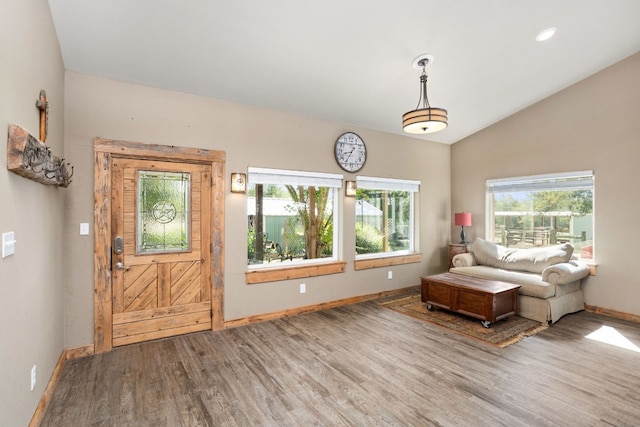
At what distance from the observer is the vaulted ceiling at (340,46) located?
109 inches

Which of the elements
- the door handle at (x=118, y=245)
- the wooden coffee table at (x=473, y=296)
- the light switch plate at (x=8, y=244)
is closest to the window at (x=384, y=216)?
the wooden coffee table at (x=473, y=296)

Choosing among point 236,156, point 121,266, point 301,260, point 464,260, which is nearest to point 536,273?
point 464,260

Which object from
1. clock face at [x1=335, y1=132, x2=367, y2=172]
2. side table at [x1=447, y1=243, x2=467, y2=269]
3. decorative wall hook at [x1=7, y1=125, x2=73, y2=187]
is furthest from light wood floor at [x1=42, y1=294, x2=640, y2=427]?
clock face at [x1=335, y1=132, x2=367, y2=172]

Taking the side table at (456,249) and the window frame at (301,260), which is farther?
the side table at (456,249)

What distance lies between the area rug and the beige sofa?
24 cm

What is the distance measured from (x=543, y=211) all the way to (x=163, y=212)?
547cm

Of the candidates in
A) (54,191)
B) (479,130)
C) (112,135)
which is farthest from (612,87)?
(54,191)

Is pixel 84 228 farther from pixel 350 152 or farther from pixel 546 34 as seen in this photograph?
pixel 546 34

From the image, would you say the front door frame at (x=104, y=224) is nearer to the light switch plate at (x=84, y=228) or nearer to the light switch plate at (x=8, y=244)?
the light switch plate at (x=84, y=228)

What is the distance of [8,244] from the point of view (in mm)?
1631

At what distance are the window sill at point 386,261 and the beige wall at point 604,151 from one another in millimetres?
2185

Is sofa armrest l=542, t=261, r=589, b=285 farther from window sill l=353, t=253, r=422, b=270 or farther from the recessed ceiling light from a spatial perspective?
the recessed ceiling light

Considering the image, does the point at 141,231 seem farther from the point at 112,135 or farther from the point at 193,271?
the point at 112,135

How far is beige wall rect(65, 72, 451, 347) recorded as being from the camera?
3.20 m
